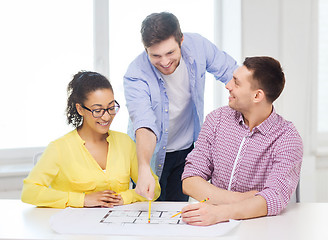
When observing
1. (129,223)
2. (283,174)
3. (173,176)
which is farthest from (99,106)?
(283,174)

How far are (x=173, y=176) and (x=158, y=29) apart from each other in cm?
83

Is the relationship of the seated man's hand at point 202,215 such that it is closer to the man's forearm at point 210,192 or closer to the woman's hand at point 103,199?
the man's forearm at point 210,192

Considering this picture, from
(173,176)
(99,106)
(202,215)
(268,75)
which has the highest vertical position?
(268,75)

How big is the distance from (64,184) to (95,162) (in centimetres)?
15

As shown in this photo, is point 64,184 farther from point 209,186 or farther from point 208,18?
point 208,18

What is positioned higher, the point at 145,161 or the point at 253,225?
the point at 145,161

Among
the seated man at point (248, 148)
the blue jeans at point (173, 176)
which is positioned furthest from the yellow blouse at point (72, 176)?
the blue jeans at point (173, 176)

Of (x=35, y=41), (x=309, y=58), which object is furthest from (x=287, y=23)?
(x=35, y=41)

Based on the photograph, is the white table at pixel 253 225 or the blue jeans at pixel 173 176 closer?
the white table at pixel 253 225

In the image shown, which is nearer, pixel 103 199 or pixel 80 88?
pixel 103 199

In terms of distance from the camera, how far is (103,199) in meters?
1.63

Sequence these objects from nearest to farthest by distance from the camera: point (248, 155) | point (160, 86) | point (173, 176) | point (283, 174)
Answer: point (283, 174), point (248, 155), point (160, 86), point (173, 176)

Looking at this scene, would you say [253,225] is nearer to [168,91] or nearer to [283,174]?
[283,174]

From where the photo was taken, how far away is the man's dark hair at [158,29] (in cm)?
178
